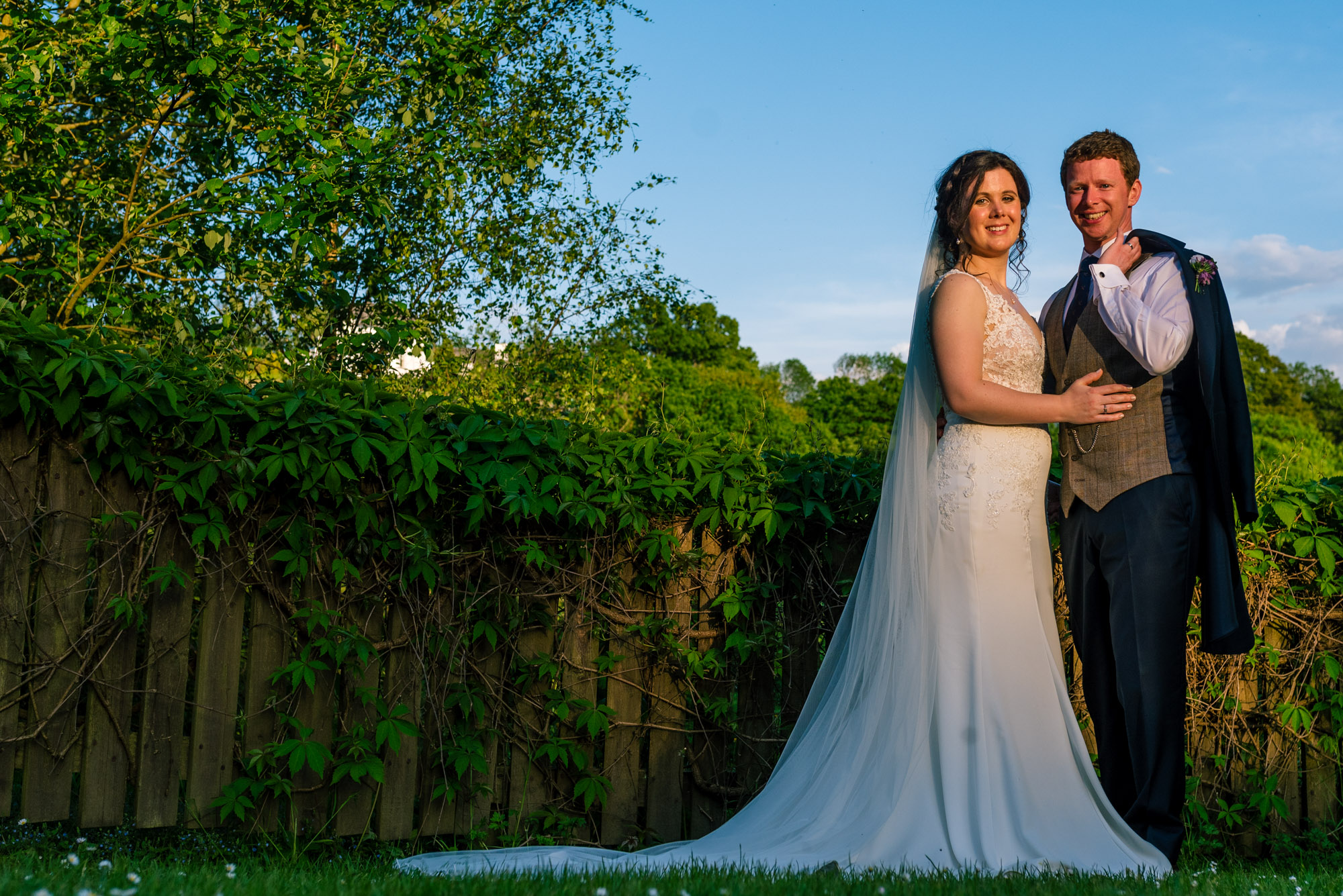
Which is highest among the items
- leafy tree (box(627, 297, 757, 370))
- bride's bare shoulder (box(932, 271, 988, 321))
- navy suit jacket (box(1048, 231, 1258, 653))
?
leafy tree (box(627, 297, 757, 370))

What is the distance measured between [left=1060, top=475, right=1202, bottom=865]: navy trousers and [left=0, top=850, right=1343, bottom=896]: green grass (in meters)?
0.29

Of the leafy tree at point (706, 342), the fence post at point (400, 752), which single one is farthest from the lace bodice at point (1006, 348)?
the leafy tree at point (706, 342)

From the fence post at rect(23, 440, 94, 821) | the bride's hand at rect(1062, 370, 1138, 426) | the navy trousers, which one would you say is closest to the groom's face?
the bride's hand at rect(1062, 370, 1138, 426)

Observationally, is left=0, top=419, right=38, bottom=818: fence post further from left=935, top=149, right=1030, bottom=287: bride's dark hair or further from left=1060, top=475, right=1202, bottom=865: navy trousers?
left=1060, top=475, right=1202, bottom=865: navy trousers

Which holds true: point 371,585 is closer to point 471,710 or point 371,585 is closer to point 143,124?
point 471,710

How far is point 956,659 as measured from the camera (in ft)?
10.3

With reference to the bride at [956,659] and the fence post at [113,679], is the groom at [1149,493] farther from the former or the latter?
the fence post at [113,679]

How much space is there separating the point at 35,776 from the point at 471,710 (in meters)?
1.40

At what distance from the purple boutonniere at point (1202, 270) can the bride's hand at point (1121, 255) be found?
180 mm

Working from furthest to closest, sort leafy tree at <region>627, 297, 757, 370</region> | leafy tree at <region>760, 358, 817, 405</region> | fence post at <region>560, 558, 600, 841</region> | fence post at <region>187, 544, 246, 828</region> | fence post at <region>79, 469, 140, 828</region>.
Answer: leafy tree at <region>760, 358, 817, 405</region> → leafy tree at <region>627, 297, 757, 370</region> → fence post at <region>560, 558, 600, 841</region> → fence post at <region>187, 544, 246, 828</region> → fence post at <region>79, 469, 140, 828</region>

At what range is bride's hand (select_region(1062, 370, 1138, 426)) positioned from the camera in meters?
3.08

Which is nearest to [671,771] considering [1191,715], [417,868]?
[417,868]

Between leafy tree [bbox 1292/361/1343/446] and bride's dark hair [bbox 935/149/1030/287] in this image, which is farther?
leafy tree [bbox 1292/361/1343/446]

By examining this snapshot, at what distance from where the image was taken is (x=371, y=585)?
3.43 meters
